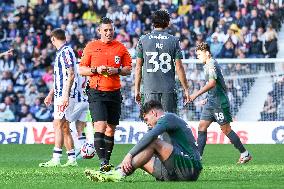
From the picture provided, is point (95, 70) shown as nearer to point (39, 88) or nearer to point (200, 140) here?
point (200, 140)

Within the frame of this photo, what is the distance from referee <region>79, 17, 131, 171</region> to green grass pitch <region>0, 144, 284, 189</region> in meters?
0.78

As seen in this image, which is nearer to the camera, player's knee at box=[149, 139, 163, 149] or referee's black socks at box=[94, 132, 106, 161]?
player's knee at box=[149, 139, 163, 149]

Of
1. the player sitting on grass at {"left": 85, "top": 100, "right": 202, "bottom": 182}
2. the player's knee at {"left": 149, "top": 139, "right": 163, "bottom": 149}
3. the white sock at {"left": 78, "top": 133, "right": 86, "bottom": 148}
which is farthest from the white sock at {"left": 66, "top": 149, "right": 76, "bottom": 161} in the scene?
the player's knee at {"left": 149, "top": 139, "right": 163, "bottom": 149}

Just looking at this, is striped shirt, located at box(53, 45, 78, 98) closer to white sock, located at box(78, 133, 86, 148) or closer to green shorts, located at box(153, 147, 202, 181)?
white sock, located at box(78, 133, 86, 148)

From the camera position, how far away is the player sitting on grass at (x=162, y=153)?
1282 cm

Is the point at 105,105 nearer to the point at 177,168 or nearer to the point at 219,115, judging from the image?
the point at 177,168

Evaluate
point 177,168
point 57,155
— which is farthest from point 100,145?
point 177,168

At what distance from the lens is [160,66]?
15914 mm

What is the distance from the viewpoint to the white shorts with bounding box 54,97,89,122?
18125mm

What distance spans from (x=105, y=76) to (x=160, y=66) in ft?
2.78

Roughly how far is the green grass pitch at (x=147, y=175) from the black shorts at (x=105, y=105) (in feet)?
2.88

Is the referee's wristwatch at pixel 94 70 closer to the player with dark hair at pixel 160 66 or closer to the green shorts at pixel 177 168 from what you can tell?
the player with dark hair at pixel 160 66

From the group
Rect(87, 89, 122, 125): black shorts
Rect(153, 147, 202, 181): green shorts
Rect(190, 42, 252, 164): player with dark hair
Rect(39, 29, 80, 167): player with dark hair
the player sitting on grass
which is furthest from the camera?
Rect(190, 42, 252, 164): player with dark hair

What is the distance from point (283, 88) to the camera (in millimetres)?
27812
